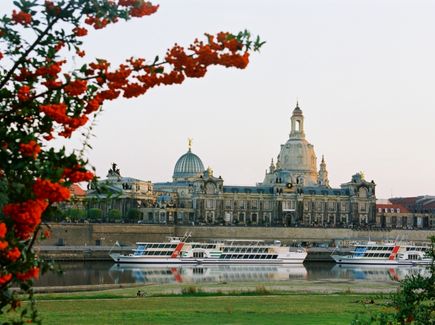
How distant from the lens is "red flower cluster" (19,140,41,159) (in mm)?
7320

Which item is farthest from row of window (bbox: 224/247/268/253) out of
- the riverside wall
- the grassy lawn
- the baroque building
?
the grassy lawn

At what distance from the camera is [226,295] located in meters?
30.8

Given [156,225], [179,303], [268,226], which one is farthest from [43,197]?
[268,226]

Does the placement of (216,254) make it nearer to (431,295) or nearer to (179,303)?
(179,303)

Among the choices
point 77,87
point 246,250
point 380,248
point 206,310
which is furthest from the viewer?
point 380,248

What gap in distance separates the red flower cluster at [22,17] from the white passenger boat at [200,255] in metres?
55.6

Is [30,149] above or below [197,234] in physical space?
below

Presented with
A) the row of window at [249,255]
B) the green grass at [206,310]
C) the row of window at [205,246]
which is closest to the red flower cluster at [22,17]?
the green grass at [206,310]

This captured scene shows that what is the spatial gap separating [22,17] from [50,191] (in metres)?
1.90

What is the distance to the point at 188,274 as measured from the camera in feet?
171

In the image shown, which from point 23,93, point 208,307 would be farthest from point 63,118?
point 208,307

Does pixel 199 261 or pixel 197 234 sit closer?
pixel 199 261

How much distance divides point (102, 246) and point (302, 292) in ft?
153

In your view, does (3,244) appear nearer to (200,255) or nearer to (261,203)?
(200,255)
